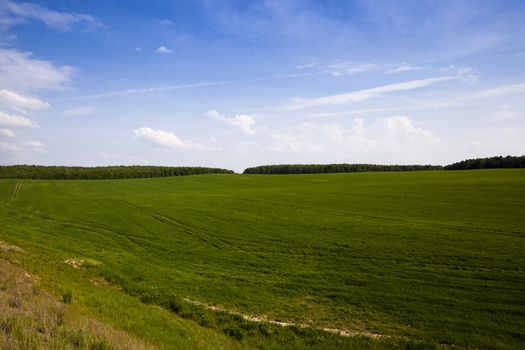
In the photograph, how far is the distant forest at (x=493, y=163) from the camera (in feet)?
379

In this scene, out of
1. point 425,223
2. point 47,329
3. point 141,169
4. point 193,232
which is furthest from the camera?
point 141,169

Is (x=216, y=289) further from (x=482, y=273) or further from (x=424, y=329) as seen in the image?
(x=482, y=273)

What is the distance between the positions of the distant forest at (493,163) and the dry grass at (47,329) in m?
137

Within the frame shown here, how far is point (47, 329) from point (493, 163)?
5781 inches

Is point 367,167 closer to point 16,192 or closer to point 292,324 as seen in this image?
point 16,192

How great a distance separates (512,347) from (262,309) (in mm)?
9697

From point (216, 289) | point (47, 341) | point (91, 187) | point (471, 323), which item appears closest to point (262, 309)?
point (216, 289)

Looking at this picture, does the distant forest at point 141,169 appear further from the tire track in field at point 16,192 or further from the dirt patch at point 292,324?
the dirt patch at point 292,324

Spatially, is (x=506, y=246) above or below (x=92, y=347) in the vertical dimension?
below

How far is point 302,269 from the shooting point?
21844mm

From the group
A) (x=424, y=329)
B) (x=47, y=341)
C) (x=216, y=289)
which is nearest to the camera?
(x=47, y=341)

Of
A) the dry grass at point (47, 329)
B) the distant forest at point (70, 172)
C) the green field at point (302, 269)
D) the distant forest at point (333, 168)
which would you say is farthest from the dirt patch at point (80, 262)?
the distant forest at point (333, 168)

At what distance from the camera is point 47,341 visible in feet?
23.9

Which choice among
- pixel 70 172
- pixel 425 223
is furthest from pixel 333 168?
pixel 425 223
